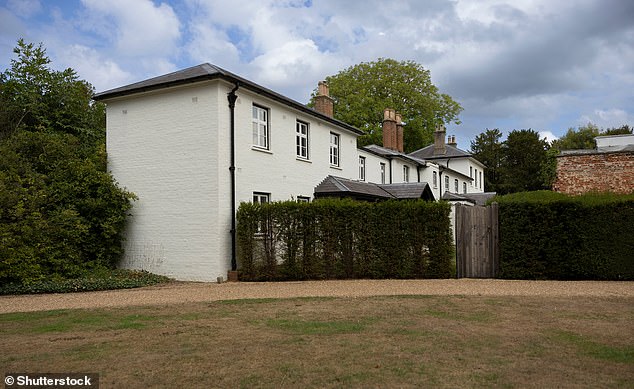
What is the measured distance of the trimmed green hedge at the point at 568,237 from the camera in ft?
43.8

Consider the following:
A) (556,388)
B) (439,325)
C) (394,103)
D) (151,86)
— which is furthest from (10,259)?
(394,103)

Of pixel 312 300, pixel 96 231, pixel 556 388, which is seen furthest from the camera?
pixel 96 231

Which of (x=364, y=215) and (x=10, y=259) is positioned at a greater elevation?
(x=364, y=215)

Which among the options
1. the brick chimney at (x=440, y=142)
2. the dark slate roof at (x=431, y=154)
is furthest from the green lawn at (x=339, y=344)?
the brick chimney at (x=440, y=142)

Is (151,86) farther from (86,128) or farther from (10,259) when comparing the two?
(86,128)

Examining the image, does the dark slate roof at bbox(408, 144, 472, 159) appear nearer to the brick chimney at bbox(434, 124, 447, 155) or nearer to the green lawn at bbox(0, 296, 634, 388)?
the brick chimney at bbox(434, 124, 447, 155)

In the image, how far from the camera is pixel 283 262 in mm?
15008

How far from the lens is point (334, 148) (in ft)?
74.9

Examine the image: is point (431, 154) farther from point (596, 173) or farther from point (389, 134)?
point (596, 173)

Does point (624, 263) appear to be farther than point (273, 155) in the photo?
No

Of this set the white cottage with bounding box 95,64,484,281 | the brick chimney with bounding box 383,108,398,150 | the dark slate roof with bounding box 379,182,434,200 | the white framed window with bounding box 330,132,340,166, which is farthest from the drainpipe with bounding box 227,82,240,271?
the brick chimney with bounding box 383,108,398,150

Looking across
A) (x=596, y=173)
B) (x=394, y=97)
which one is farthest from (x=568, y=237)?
(x=394, y=97)

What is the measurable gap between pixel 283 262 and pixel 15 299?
6.72 metres

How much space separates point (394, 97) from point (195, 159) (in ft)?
113
